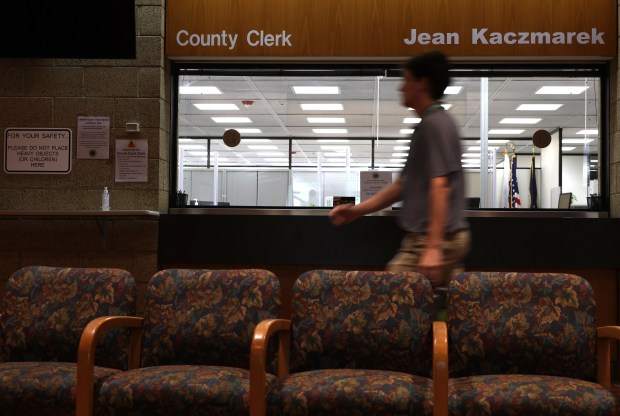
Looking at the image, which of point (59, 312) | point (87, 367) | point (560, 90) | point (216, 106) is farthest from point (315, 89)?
point (87, 367)

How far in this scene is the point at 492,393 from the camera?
8.19 feet

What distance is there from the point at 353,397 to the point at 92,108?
3.08 meters

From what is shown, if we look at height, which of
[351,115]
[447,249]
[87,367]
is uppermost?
[351,115]

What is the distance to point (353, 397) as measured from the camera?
8.19 ft

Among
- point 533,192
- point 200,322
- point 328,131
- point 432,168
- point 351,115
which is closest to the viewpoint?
point 432,168

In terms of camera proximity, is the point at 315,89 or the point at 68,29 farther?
the point at 315,89

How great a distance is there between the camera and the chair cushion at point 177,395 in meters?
2.57

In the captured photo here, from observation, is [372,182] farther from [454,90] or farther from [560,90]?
[560,90]

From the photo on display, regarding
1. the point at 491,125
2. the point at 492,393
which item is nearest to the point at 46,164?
the point at 492,393

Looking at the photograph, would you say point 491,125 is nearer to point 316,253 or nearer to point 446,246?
point 316,253

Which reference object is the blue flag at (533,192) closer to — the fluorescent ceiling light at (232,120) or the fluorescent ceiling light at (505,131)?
the fluorescent ceiling light at (505,131)

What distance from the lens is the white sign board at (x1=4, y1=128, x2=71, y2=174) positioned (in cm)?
477

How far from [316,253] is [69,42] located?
208 centimetres

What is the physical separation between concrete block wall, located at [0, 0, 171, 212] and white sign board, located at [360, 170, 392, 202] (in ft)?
4.58
